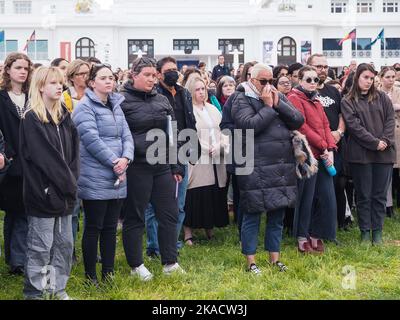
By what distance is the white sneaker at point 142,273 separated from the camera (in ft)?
19.9

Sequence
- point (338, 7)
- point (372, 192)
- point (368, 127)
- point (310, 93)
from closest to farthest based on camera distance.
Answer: point (310, 93)
point (368, 127)
point (372, 192)
point (338, 7)

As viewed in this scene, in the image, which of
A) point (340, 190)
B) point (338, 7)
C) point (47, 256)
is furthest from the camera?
point (338, 7)

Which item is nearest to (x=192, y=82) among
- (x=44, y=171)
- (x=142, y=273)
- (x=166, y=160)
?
(x=166, y=160)

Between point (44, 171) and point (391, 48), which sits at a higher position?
point (391, 48)

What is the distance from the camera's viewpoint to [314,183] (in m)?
7.18

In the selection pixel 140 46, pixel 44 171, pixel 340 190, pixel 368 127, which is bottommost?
pixel 340 190

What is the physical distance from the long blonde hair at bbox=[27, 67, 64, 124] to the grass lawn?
163 centimetres

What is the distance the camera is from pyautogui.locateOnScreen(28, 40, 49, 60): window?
167 feet

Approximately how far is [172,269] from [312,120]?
2338 millimetres

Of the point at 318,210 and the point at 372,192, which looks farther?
the point at 372,192

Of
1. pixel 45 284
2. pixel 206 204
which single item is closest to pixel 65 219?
pixel 45 284

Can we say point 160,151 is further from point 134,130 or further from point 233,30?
point 233,30

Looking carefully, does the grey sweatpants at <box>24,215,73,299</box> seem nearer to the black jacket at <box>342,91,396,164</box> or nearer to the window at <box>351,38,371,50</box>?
the black jacket at <box>342,91,396,164</box>

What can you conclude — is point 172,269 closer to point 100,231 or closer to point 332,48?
point 100,231
